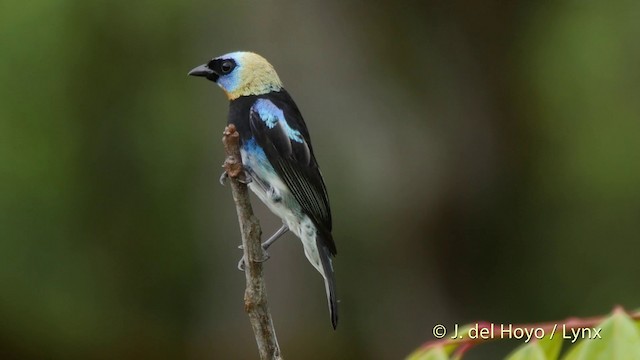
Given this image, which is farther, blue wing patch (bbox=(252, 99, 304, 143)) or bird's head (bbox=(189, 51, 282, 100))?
bird's head (bbox=(189, 51, 282, 100))

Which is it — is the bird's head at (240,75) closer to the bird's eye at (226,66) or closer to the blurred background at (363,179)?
the bird's eye at (226,66)

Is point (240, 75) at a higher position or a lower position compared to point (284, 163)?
higher

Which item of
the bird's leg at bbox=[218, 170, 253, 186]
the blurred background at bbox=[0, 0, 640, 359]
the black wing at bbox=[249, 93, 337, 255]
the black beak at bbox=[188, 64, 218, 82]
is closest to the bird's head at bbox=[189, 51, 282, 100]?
the black beak at bbox=[188, 64, 218, 82]

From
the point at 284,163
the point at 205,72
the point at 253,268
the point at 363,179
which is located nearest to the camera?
the point at 253,268

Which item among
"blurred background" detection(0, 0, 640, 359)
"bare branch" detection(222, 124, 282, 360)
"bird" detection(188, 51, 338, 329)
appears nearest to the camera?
"bare branch" detection(222, 124, 282, 360)

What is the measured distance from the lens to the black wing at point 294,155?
2799 mm

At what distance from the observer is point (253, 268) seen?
7.93 ft

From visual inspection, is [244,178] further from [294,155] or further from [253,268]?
[294,155]

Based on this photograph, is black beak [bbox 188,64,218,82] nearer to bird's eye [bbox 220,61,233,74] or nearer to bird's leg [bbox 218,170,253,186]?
bird's eye [bbox 220,61,233,74]

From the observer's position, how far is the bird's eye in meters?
2.95

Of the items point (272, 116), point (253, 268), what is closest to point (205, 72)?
point (272, 116)

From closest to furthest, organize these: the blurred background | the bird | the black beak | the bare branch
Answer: the bare branch, the bird, the black beak, the blurred background

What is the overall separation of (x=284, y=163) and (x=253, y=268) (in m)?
0.49

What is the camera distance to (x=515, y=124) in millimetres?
10812
